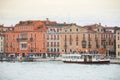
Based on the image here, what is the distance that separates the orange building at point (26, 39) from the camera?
39.4 feet

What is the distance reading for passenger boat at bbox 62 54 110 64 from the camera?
42.5 ft

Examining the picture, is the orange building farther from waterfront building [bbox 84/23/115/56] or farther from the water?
waterfront building [bbox 84/23/115/56]

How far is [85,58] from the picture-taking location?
13.9 metres

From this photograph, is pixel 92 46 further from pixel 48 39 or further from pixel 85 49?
pixel 48 39

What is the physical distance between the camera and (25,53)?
1270cm

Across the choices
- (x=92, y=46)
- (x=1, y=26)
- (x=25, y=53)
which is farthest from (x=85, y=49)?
(x=1, y=26)

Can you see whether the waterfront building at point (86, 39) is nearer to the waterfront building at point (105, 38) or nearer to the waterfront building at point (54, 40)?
the waterfront building at point (105, 38)

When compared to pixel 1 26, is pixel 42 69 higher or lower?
lower

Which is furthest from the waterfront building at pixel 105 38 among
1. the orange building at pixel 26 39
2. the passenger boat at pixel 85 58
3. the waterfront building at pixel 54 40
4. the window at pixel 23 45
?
the window at pixel 23 45

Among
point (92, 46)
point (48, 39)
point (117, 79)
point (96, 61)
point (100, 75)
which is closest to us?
point (117, 79)

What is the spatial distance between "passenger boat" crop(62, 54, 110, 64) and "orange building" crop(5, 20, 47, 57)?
91cm

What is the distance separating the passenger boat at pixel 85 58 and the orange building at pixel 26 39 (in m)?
0.91

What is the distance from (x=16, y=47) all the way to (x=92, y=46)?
1.54m

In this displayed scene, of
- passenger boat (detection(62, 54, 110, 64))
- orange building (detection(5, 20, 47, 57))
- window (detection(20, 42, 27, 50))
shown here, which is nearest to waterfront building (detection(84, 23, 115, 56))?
passenger boat (detection(62, 54, 110, 64))
